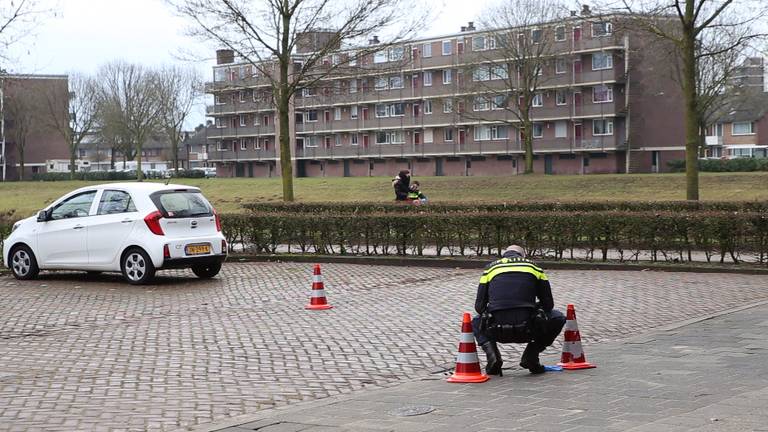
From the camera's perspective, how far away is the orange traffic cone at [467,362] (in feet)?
27.0

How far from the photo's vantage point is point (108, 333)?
1141 cm

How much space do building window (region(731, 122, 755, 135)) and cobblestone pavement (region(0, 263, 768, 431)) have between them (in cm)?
8730

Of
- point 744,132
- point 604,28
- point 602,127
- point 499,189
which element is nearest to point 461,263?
point 604,28

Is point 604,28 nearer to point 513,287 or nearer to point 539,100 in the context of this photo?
point 513,287

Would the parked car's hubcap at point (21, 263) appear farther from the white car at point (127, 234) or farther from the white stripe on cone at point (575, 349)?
the white stripe on cone at point (575, 349)

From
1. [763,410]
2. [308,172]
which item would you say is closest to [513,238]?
[763,410]

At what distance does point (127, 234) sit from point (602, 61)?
62.8m

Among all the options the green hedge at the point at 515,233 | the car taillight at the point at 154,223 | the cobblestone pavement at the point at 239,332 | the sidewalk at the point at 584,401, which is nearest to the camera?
the sidewalk at the point at 584,401

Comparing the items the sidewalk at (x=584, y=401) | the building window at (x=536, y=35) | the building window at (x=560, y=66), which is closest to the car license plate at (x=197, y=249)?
the sidewalk at (x=584, y=401)

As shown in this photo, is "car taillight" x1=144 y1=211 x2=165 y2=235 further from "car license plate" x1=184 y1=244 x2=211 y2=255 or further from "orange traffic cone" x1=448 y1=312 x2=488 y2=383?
"orange traffic cone" x1=448 y1=312 x2=488 y2=383

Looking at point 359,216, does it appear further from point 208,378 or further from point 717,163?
point 717,163

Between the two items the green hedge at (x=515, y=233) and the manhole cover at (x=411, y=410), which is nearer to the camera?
the manhole cover at (x=411, y=410)

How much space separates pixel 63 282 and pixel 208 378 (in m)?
9.31

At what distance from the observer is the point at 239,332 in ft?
37.0
